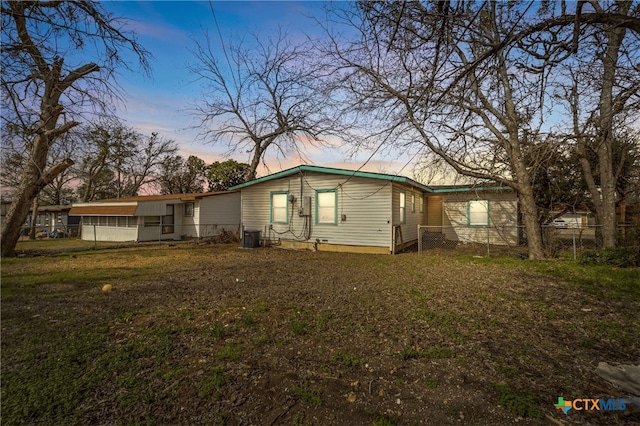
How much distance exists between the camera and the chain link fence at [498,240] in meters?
10.5

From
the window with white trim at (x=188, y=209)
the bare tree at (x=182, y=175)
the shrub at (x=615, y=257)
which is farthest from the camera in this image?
the bare tree at (x=182, y=175)

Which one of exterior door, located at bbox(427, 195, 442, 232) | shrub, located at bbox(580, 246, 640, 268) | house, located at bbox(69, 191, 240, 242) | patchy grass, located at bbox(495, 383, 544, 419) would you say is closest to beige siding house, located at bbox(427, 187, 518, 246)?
exterior door, located at bbox(427, 195, 442, 232)

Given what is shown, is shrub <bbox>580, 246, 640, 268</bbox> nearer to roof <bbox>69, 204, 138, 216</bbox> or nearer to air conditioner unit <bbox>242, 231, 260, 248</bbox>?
air conditioner unit <bbox>242, 231, 260, 248</bbox>

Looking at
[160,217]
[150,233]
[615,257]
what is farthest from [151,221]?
[615,257]

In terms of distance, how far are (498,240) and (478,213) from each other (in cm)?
155

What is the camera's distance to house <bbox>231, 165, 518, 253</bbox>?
11578mm

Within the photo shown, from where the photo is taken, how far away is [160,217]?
18.2m

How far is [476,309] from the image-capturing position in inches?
189

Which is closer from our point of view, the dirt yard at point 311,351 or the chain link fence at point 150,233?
the dirt yard at point 311,351

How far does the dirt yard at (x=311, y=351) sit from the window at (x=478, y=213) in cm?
830

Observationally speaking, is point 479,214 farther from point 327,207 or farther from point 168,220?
point 168,220

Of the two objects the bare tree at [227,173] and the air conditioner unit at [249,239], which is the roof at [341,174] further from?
the bare tree at [227,173]

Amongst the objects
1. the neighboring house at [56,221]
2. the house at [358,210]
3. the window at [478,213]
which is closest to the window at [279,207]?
the house at [358,210]

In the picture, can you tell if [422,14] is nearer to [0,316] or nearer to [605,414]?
[605,414]
